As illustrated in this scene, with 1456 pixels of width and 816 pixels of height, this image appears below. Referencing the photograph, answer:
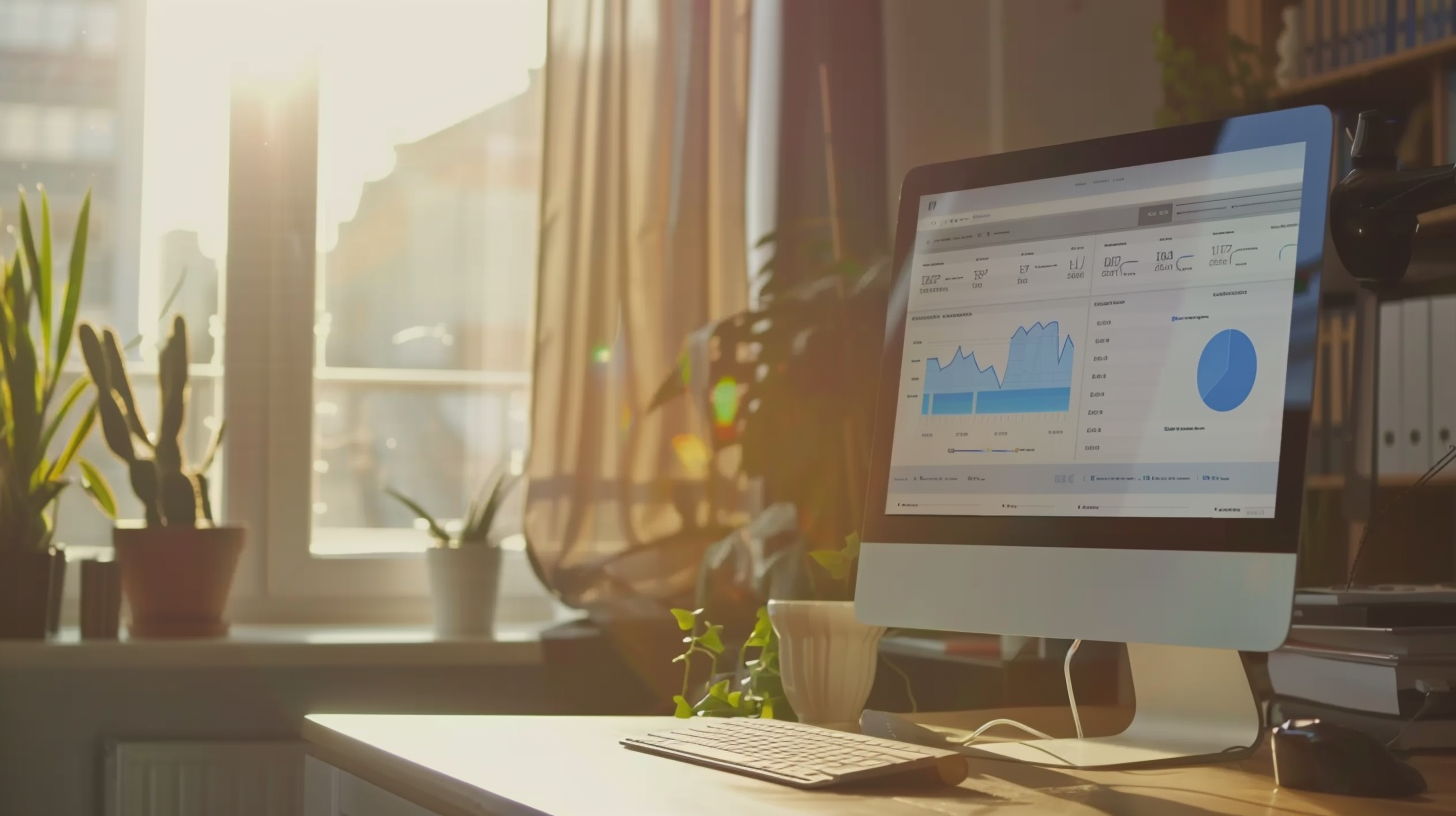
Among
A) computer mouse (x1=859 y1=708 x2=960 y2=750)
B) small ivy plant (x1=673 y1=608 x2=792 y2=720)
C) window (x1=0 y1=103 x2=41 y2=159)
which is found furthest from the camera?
window (x1=0 y1=103 x2=41 y2=159)

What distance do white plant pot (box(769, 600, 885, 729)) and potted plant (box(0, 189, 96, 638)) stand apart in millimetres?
1312

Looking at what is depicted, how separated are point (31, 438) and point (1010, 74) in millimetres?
1859

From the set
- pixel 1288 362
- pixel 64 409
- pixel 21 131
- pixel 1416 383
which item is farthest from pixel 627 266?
pixel 1288 362

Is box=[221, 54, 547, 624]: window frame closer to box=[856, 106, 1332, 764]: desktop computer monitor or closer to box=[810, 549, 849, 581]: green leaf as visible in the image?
box=[810, 549, 849, 581]: green leaf

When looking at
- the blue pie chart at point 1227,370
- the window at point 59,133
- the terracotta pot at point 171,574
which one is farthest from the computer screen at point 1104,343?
the window at point 59,133

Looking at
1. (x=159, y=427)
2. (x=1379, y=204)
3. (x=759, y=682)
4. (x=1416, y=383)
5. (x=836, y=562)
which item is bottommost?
(x=759, y=682)

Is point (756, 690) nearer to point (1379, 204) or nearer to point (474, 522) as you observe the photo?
point (1379, 204)

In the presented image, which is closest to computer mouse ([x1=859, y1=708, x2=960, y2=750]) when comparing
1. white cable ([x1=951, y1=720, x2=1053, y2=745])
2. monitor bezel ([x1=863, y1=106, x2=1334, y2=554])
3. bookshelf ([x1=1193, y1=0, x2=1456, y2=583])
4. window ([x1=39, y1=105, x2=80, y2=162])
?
white cable ([x1=951, y1=720, x2=1053, y2=745])

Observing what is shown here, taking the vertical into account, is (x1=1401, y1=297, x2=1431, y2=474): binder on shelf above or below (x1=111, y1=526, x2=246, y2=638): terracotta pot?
above

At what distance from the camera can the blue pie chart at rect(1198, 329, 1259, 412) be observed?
973 mm

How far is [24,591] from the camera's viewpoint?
1979mm

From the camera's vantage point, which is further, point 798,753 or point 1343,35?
point 1343,35

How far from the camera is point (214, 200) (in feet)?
7.63

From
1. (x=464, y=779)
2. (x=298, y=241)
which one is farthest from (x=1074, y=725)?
→ (x=298, y=241)
